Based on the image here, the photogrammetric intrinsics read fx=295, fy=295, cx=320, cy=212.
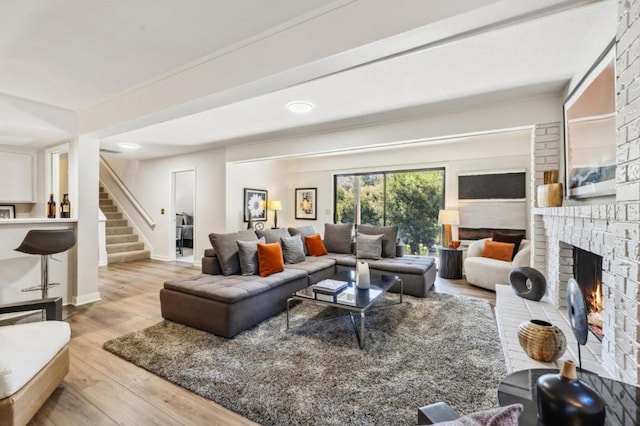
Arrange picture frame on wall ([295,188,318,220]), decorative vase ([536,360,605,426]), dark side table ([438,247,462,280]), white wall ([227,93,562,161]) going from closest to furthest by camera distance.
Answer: decorative vase ([536,360,605,426]) → white wall ([227,93,562,161]) → dark side table ([438,247,462,280]) → picture frame on wall ([295,188,318,220])

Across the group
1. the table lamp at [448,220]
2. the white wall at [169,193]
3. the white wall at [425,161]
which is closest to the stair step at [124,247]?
the white wall at [169,193]

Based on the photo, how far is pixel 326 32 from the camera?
6.14 ft

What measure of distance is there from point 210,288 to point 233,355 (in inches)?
30.9

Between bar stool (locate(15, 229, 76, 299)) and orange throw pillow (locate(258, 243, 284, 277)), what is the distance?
2.04 meters

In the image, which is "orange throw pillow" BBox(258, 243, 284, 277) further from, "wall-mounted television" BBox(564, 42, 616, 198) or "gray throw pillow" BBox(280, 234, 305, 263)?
"wall-mounted television" BBox(564, 42, 616, 198)

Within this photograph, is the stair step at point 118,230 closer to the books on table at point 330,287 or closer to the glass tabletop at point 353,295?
the glass tabletop at point 353,295

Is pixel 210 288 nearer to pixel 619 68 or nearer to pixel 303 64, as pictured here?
pixel 303 64

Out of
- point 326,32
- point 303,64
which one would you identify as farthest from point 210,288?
point 326,32

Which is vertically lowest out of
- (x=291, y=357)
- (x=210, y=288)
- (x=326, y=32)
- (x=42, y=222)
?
(x=291, y=357)

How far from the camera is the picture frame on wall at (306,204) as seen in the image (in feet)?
23.6

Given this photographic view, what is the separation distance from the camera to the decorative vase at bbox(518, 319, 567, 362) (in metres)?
1.83

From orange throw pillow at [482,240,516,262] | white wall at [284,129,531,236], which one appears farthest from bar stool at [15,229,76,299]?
orange throw pillow at [482,240,516,262]

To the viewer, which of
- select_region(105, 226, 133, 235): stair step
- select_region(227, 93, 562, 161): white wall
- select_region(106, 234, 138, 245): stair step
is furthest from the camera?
select_region(105, 226, 133, 235): stair step

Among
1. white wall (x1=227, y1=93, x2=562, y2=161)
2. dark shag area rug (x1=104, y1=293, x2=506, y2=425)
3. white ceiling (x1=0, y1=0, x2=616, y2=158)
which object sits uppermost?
white ceiling (x1=0, y1=0, x2=616, y2=158)
